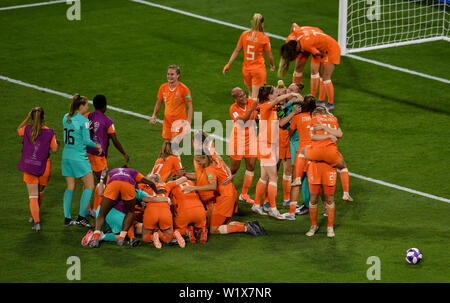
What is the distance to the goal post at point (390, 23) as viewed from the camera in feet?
73.3

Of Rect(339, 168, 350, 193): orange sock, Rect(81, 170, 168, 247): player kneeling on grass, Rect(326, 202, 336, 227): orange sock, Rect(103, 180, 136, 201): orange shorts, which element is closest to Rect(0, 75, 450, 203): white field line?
Rect(339, 168, 350, 193): orange sock

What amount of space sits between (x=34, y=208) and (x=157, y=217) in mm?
2051

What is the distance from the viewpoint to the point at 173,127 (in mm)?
16141

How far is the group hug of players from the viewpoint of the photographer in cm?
1312

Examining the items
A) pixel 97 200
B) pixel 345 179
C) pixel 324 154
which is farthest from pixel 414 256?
pixel 97 200

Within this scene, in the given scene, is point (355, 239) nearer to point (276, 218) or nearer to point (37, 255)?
point (276, 218)

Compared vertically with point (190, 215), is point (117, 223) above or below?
below

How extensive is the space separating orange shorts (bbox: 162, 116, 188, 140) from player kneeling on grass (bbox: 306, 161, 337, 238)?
3600 mm

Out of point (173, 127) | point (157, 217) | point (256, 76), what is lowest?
point (157, 217)

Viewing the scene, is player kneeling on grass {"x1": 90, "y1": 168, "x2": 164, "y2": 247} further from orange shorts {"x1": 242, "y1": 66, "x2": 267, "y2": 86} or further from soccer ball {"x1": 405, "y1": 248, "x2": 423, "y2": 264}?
orange shorts {"x1": 242, "y1": 66, "x2": 267, "y2": 86}

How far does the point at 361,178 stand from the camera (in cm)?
1583

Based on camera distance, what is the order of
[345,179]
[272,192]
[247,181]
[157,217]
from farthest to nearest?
[247,181] → [345,179] → [272,192] → [157,217]

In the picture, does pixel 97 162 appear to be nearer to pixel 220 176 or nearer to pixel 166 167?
pixel 166 167

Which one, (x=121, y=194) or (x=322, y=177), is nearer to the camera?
(x=121, y=194)
